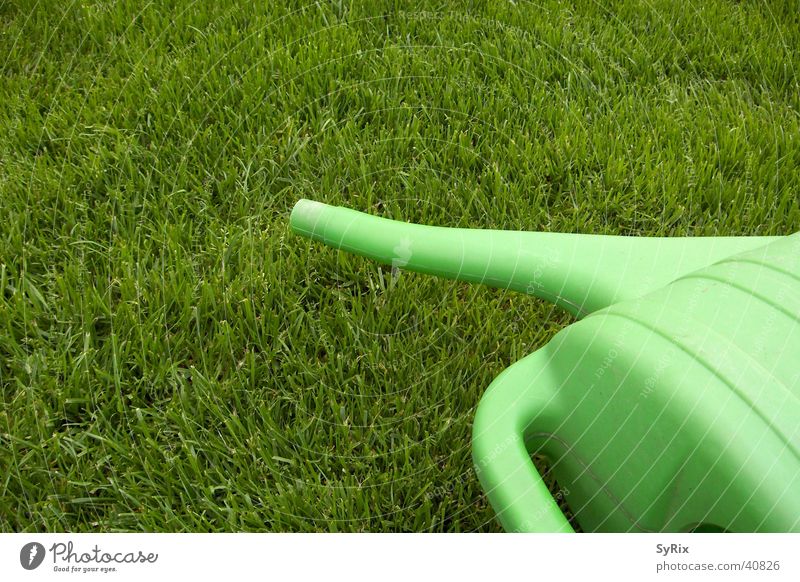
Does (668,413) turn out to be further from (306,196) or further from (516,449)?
(306,196)

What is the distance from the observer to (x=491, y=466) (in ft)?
2.11

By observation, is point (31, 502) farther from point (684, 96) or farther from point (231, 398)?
point (684, 96)

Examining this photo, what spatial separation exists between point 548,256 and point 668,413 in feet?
1.05

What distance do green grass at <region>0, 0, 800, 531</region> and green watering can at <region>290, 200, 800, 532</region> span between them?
0.22m

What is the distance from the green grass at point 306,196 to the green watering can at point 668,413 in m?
0.22

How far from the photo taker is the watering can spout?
841 mm

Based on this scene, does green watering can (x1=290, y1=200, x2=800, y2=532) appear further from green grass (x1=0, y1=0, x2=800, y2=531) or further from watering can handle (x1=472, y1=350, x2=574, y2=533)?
green grass (x1=0, y1=0, x2=800, y2=531)
